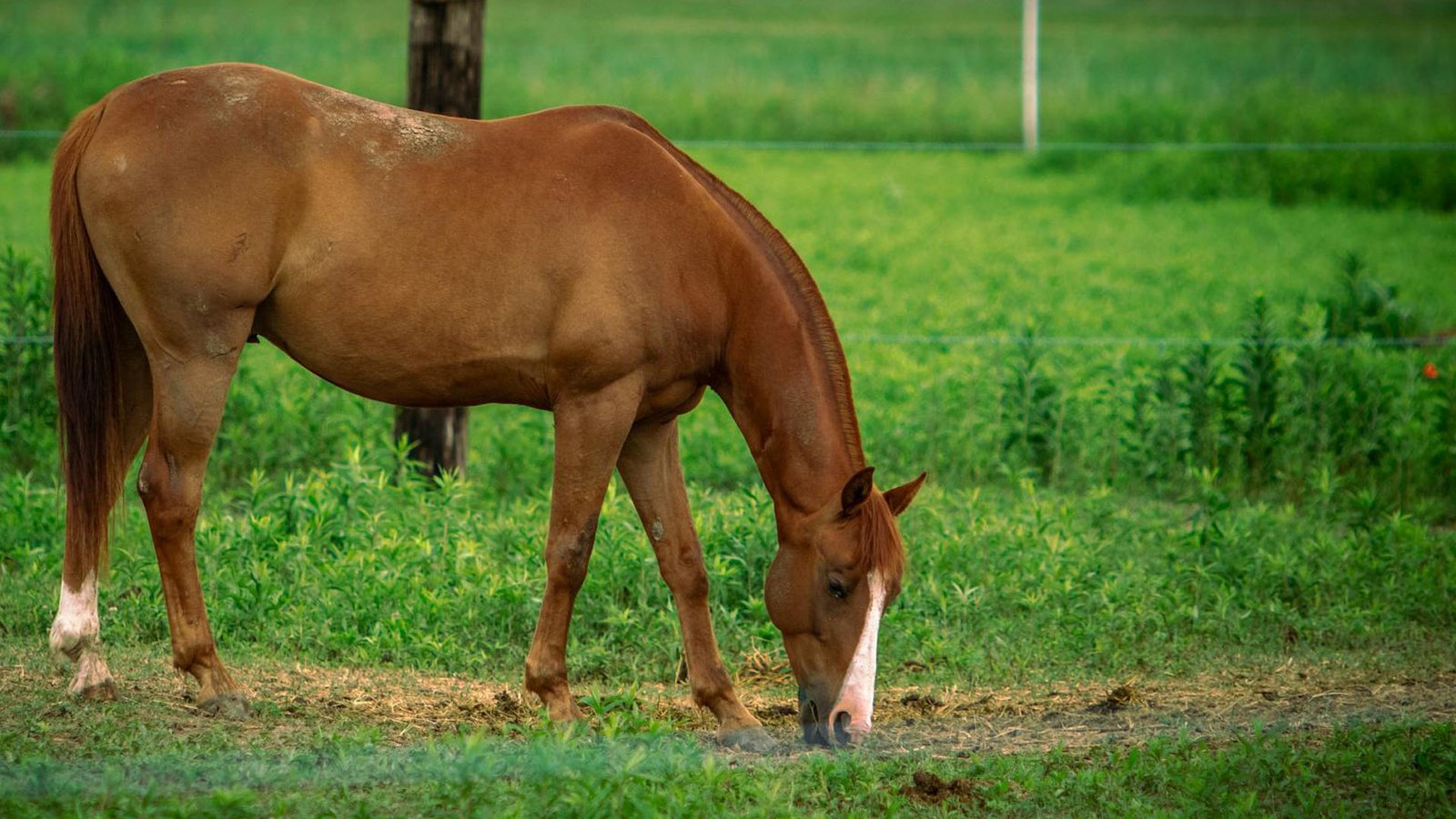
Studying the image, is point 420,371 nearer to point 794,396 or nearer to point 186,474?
point 186,474

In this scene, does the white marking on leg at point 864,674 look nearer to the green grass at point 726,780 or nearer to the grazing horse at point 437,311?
the grazing horse at point 437,311

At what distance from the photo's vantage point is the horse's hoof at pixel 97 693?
494 centimetres

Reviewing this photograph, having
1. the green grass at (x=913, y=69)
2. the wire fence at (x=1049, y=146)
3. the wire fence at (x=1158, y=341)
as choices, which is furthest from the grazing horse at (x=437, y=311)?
the green grass at (x=913, y=69)

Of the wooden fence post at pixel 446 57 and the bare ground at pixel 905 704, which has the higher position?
the wooden fence post at pixel 446 57

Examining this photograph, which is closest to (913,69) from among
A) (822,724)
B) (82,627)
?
(822,724)

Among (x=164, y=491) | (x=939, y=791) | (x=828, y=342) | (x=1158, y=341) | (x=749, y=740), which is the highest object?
(x=828, y=342)

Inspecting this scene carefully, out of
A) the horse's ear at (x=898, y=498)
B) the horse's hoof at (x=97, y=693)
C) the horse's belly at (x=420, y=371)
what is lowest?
the horse's hoof at (x=97, y=693)

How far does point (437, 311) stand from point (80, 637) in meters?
1.57

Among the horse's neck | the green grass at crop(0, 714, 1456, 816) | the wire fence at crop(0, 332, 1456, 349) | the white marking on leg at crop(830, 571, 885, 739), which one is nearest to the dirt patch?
the green grass at crop(0, 714, 1456, 816)

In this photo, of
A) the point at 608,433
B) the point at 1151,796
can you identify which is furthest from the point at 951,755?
the point at 608,433

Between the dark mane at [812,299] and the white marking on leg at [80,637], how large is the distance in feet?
7.83

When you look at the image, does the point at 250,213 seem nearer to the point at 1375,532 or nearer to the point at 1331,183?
the point at 1375,532

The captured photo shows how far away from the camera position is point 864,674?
15.4 feet

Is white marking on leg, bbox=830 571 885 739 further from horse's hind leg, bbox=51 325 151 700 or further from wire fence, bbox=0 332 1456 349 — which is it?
wire fence, bbox=0 332 1456 349
